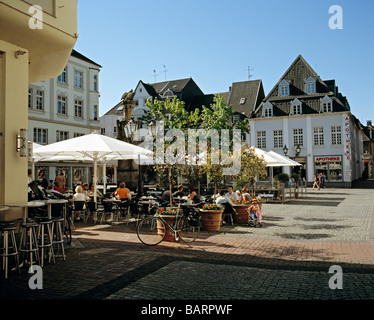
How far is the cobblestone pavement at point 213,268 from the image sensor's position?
506cm

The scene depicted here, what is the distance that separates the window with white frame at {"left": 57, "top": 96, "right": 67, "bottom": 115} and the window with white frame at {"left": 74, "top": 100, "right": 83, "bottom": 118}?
1598 mm

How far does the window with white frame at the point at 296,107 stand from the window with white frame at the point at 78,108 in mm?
24987

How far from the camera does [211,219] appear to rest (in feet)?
35.6

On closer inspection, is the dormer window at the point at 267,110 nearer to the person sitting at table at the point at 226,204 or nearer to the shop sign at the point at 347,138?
the shop sign at the point at 347,138

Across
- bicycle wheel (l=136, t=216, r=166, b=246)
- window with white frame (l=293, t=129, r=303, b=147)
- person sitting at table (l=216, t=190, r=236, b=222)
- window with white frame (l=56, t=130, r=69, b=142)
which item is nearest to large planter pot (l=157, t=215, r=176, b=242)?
bicycle wheel (l=136, t=216, r=166, b=246)

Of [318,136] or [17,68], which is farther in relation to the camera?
[318,136]

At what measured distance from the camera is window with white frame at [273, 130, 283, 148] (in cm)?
4425

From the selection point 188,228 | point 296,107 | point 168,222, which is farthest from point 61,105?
point 168,222

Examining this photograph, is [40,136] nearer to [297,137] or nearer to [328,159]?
[297,137]

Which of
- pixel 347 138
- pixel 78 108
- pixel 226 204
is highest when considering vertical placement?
pixel 78 108

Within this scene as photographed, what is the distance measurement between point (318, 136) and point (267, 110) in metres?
7.03

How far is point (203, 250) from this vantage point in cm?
823
